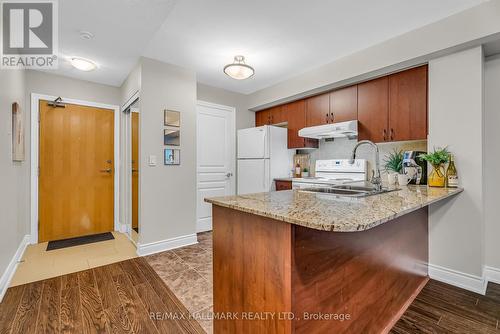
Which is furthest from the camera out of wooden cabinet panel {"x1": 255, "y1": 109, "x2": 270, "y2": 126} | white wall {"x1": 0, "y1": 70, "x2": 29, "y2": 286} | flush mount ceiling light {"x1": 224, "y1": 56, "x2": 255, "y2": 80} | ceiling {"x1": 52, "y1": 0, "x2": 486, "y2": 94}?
wooden cabinet panel {"x1": 255, "y1": 109, "x2": 270, "y2": 126}

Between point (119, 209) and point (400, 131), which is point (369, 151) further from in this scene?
point (119, 209)

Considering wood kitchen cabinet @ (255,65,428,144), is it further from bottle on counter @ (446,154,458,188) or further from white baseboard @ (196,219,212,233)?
white baseboard @ (196,219,212,233)

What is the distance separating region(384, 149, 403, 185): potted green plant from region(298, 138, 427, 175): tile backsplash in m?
0.07

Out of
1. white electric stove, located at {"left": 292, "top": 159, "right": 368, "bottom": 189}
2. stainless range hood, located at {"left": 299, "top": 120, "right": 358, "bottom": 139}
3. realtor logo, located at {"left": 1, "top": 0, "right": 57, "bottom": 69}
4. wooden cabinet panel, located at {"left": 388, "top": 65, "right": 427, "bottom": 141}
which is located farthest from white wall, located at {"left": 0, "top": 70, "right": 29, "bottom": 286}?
wooden cabinet panel, located at {"left": 388, "top": 65, "right": 427, "bottom": 141}

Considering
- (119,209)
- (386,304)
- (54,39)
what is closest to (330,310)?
(386,304)

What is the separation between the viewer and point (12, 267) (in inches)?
94.7

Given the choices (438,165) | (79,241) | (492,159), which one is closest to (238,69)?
(438,165)

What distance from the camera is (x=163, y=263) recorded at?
2666 millimetres

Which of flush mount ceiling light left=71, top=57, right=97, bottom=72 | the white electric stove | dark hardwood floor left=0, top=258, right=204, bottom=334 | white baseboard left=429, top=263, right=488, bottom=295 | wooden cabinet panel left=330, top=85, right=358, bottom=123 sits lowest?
dark hardwood floor left=0, top=258, right=204, bottom=334

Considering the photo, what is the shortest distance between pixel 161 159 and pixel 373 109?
2739mm

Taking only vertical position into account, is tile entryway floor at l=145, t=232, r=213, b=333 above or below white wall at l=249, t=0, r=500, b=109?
below

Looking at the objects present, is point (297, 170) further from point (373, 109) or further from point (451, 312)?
point (451, 312)

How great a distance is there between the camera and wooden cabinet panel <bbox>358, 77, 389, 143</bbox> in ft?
9.00

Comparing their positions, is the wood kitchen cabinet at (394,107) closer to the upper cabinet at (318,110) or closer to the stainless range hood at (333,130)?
the stainless range hood at (333,130)
